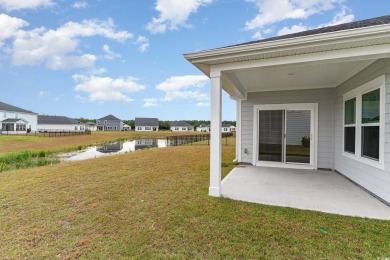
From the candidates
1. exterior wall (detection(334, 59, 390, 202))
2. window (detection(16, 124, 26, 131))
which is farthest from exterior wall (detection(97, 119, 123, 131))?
exterior wall (detection(334, 59, 390, 202))

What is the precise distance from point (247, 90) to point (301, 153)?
9.09ft

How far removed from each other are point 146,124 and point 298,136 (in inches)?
2315

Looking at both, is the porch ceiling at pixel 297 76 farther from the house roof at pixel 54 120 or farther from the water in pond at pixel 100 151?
the house roof at pixel 54 120

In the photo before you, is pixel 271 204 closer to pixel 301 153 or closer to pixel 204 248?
pixel 204 248

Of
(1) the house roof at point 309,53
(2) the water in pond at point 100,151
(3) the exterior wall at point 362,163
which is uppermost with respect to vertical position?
(1) the house roof at point 309,53

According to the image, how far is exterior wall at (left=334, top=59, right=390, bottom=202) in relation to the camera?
3567mm

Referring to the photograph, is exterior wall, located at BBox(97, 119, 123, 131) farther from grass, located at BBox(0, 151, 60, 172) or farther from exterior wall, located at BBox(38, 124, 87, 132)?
grass, located at BBox(0, 151, 60, 172)

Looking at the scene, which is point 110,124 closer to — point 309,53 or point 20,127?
point 20,127

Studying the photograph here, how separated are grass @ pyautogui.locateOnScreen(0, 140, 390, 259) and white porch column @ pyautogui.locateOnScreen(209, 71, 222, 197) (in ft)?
1.00

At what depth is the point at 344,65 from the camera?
171 inches

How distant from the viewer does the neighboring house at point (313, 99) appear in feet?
10.3

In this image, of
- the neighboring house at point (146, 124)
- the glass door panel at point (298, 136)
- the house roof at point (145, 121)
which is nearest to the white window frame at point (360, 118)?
the glass door panel at point (298, 136)

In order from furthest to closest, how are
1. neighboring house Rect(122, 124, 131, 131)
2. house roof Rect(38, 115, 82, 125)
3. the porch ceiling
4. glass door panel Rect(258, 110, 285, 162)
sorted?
neighboring house Rect(122, 124, 131, 131)
house roof Rect(38, 115, 82, 125)
glass door panel Rect(258, 110, 285, 162)
the porch ceiling

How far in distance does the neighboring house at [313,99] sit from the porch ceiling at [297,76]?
0.9 inches
